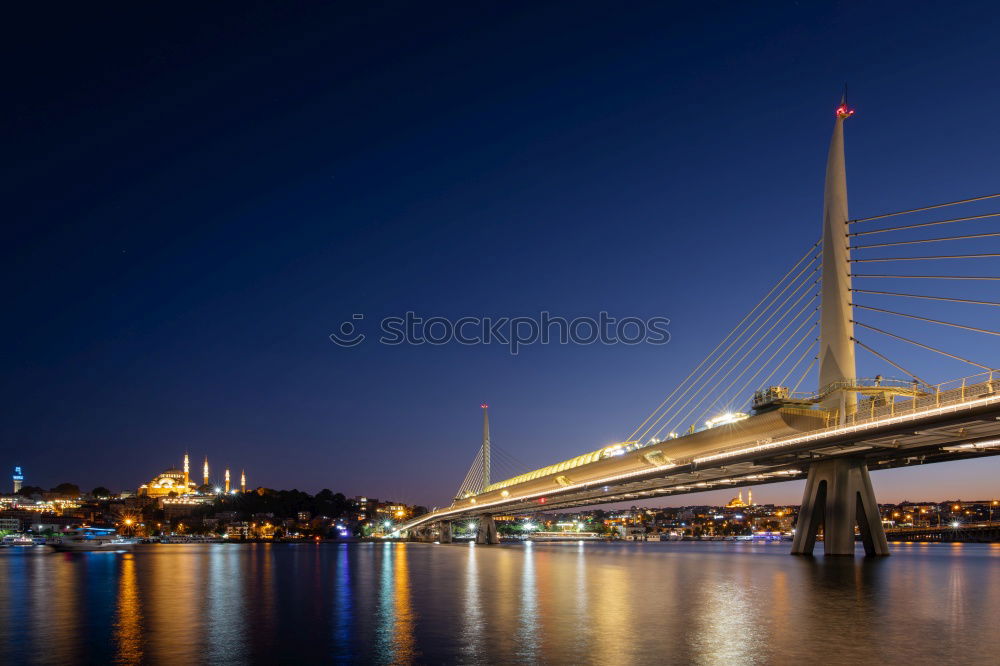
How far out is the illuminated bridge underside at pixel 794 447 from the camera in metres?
39.8

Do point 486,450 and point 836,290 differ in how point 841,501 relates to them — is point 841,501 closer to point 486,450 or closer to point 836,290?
point 836,290

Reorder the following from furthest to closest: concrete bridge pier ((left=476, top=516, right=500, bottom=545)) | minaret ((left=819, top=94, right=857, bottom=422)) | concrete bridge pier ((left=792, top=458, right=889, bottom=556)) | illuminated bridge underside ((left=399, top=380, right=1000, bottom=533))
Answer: concrete bridge pier ((left=476, top=516, right=500, bottom=545)), concrete bridge pier ((left=792, top=458, right=889, bottom=556)), minaret ((left=819, top=94, right=857, bottom=422)), illuminated bridge underside ((left=399, top=380, right=1000, bottom=533))

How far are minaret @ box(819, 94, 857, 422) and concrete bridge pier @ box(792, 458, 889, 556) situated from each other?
274 inches

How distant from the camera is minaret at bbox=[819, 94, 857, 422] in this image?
50125mm

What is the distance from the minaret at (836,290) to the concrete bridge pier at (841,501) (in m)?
6.97

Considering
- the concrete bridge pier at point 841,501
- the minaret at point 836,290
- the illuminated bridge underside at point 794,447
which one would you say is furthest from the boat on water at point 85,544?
the minaret at point 836,290

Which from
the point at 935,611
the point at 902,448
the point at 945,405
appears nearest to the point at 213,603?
the point at 935,611

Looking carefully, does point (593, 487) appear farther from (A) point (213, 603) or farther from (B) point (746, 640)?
(B) point (746, 640)

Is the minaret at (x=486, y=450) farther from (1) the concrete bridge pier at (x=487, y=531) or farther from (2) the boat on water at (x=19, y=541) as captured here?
(2) the boat on water at (x=19, y=541)

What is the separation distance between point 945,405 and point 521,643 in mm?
28667

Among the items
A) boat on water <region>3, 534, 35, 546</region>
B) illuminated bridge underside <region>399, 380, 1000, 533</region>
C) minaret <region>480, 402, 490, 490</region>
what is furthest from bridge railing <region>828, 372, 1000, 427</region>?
boat on water <region>3, 534, 35, 546</region>

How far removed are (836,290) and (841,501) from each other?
47.1 ft

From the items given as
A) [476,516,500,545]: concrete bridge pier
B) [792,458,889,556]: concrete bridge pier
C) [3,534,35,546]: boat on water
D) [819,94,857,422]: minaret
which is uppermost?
[819,94,857,422]: minaret

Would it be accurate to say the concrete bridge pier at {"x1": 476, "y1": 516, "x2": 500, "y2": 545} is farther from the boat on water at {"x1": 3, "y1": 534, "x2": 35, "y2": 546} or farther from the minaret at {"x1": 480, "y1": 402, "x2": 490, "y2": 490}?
the boat on water at {"x1": 3, "y1": 534, "x2": 35, "y2": 546}
